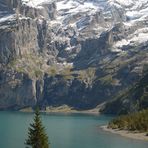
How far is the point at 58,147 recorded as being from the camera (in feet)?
503

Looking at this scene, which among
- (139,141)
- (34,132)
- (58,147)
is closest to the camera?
(34,132)

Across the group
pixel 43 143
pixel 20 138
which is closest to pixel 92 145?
pixel 20 138

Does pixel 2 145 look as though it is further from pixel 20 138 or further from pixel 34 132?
pixel 34 132

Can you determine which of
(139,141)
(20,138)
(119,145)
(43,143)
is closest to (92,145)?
(119,145)

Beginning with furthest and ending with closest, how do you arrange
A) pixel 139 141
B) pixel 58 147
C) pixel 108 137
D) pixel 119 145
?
pixel 108 137 → pixel 139 141 → pixel 119 145 → pixel 58 147

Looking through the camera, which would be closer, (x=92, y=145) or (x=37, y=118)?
(x=37, y=118)

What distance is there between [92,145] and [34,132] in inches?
4021

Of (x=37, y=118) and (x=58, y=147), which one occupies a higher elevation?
(x=37, y=118)

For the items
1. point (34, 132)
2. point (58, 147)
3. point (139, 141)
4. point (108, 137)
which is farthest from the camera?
point (108, 137)

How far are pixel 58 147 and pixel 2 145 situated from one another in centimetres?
1972

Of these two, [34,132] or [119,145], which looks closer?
[34,132]

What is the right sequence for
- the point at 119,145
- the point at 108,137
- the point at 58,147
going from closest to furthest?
the point at 58,147
the point at 119,145
the point at 108,137

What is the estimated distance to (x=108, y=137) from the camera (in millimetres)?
192125

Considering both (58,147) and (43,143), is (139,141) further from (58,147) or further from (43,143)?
(43,143)
